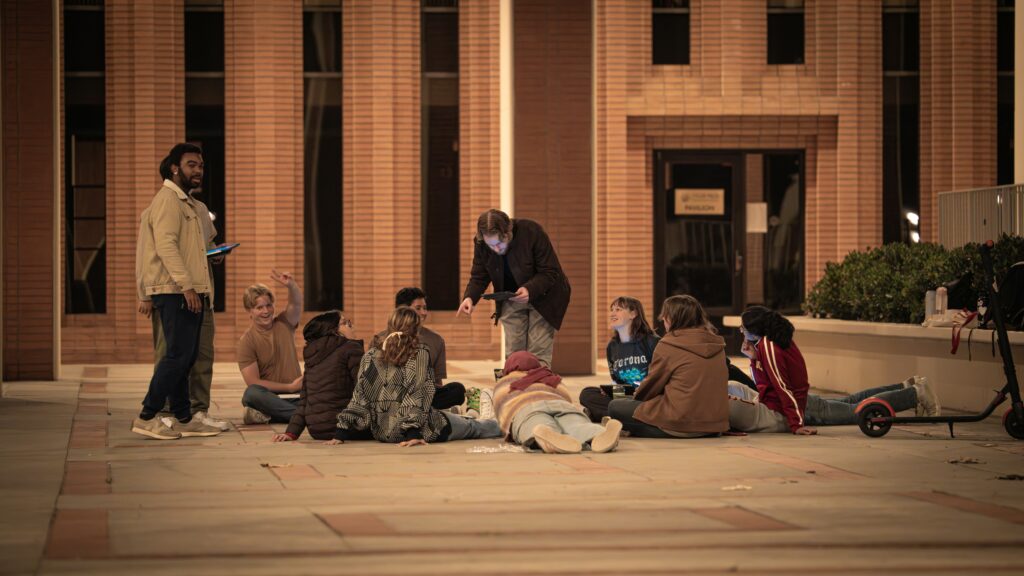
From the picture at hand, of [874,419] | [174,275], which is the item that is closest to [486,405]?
[174,275]

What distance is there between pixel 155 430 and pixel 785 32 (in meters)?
13.2

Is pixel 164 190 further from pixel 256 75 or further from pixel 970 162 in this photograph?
pixel 970 162

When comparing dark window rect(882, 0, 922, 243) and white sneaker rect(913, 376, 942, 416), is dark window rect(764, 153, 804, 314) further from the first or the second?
white sneaker rect(913, 376, 942, 416)

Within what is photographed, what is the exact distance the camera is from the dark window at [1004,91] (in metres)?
20.8

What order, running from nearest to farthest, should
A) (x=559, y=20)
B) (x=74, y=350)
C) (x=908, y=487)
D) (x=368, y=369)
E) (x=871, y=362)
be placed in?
(x=908, y=487) → (x=368, y=369) → (x=871, y=362) → (x=559, y=20) → (x=74, y=350)

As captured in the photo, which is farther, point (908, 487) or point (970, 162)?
point (970, 162)

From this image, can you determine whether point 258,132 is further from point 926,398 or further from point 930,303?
point 926,398

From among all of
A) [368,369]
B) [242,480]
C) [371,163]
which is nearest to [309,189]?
[371,163]

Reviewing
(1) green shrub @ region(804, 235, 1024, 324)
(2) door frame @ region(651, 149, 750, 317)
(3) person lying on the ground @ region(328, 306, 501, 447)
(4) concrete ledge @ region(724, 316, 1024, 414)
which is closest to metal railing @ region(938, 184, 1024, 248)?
(1) green shrub @ region(804, 235, 1024, 324)

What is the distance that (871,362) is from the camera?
556 inches

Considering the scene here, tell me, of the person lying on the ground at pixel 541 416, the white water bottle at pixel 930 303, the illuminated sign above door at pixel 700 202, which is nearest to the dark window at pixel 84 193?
the illuminated sign above door at pixel 700 202

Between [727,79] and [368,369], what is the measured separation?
39.2 ft

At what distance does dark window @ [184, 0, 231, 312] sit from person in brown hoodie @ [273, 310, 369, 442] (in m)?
10.1

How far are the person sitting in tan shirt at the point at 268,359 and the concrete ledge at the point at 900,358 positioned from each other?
540cm
